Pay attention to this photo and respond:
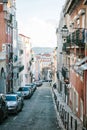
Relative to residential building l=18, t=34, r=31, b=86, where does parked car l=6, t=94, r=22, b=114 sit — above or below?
below

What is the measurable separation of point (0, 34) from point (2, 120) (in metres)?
29.5

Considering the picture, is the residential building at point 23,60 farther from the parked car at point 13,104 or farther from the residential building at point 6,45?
the parked car at point 13,104

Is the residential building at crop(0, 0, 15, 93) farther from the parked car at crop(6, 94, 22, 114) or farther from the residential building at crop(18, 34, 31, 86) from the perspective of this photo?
the parked car at crop(6, 94, 22, 114)

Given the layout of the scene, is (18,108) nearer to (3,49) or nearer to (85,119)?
(85,119)

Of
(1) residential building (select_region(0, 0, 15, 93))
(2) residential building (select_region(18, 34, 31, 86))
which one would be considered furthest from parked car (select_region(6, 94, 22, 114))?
(2) residential building (select_region(18, 34, 31, 86))

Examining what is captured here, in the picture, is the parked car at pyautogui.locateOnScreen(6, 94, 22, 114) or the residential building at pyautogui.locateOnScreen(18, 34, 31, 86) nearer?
the parked car at pyautogui.locateOnScreen(6, 94, 22, 114)

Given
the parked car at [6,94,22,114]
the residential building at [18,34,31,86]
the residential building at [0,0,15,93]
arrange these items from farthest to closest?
the residential building at [18,34,31,86] → the residential building at [0,0,15,93] → the parked car at [6,94,22,114]

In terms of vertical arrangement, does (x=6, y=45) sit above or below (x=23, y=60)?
above

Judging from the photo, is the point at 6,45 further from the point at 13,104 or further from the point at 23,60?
the point at 23,60

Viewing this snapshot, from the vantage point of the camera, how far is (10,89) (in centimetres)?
6538

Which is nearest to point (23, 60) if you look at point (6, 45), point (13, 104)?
point (6, 45)

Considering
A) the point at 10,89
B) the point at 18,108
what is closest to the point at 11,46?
the point at 10,89

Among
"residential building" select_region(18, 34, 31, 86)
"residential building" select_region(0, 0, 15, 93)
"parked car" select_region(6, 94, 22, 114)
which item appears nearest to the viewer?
"parked car" select_region(6, 94, 22, 114)

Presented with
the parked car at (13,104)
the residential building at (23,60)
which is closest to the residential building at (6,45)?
the residential building at (23,60)
